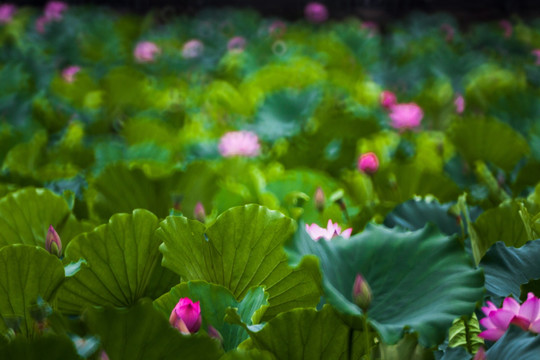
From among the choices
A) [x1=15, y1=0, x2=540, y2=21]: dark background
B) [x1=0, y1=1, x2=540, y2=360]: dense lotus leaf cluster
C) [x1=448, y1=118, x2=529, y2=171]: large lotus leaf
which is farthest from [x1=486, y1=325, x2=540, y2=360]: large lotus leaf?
[x1=15, y1=0, x2=540, y2=21]: dark background

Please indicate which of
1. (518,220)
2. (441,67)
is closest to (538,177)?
(518,220)

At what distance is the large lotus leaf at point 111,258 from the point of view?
77 centimetres

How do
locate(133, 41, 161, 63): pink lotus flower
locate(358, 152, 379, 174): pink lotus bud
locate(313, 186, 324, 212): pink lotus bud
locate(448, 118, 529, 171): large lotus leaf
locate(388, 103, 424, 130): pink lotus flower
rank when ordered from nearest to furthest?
locate(313, 186, 324, 212): pink lotus bud → locate(358, 152, 379, 174): pink lotus bud → locate(448, 118, 529, 171): large lotus leaf → locate(388, 103, 424, 130): pink lotus flower → locate(133, 41, 161, 63): pink lotus flower

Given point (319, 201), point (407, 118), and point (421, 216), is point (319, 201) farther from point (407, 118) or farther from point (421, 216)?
point (407, 118)

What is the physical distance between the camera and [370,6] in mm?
6828

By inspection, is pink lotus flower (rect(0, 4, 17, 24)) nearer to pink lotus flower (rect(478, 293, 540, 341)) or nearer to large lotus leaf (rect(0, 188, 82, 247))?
large lotus leaf (rect(0, 188, 82, 247))

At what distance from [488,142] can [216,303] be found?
96 cm

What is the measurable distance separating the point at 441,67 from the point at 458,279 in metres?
2.74

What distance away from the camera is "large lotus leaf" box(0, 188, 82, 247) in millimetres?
921

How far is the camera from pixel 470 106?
2395mm

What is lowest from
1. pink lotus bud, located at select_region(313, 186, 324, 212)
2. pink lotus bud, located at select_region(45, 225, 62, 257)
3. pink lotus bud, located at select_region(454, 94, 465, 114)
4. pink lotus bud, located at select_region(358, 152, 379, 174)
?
pink lotus bud, located at select_region(454, 94, 465, 114)

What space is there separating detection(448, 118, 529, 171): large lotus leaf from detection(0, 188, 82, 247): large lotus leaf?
861mm

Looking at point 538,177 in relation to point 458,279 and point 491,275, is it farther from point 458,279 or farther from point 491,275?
point 458,279

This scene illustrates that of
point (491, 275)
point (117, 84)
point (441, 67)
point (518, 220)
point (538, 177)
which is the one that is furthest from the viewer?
point (441, 67)
